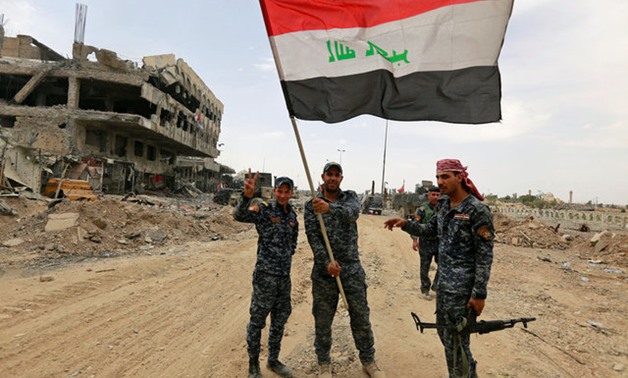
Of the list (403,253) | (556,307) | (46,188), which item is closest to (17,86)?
(46,188)

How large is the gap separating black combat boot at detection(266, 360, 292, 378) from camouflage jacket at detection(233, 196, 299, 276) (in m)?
0.89

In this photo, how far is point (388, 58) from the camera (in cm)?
334

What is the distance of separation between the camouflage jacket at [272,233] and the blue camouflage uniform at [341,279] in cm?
23

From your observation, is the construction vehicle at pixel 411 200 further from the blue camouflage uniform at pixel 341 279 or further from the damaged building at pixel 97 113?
the blue camouflage uniform at pixel 341 279

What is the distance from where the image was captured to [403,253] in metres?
11.4

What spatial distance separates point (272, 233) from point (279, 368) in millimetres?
1314

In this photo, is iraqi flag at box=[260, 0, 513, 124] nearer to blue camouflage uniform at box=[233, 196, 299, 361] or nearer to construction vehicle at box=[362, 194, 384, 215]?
blue camouflage uniform at box=[233, 196, 299, 361]

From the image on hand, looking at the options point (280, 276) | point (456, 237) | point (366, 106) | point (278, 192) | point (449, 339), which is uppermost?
point (366, 106)

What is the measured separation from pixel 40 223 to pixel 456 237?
11.7 metres

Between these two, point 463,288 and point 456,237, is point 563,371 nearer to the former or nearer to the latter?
point 463,288

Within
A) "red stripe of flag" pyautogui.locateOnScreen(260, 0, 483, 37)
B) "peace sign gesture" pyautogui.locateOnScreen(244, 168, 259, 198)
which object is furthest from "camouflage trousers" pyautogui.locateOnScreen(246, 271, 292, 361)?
"red stripe of flag" pyautogui.locateOnScreen(260, 0, 483, 37)

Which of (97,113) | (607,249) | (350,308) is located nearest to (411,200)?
(607,249)

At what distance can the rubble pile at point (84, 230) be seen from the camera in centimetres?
906

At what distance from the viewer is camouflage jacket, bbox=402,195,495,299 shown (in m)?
2.74
